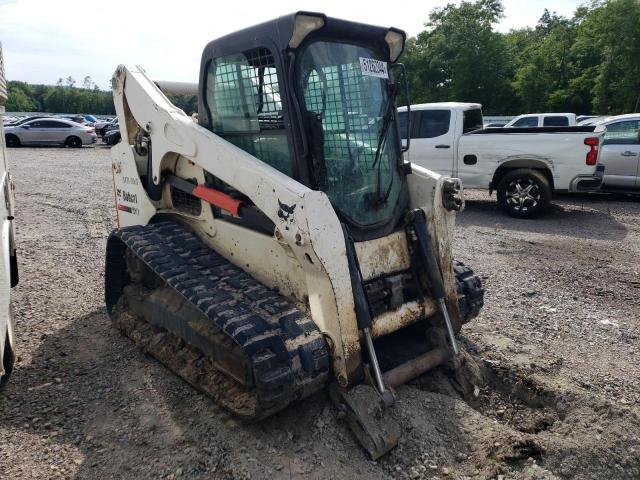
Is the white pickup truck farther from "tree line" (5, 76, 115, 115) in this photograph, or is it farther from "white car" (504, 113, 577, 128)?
"tree line" (5, 76, 115, 115)

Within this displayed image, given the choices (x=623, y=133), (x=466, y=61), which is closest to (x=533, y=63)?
(x=466, y=61)

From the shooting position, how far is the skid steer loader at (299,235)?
9.84 ft

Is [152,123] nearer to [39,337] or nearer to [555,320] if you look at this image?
[39,337]

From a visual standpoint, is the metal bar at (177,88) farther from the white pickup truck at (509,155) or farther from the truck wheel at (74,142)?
the truck wheel at (74,142)

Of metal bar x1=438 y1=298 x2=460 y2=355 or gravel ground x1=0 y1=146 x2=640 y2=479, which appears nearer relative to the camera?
gravel ground x1=0 y1=146 x2=640 y2=479

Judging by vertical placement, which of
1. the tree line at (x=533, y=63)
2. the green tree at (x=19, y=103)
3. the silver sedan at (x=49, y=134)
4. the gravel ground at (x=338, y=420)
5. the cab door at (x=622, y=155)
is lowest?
the gravel ground at (x=338, y=420)

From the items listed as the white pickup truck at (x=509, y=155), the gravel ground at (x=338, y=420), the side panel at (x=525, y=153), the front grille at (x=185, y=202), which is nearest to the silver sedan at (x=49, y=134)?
the white pickup truck at (x=509, y=155)

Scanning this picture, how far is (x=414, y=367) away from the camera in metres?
3.39

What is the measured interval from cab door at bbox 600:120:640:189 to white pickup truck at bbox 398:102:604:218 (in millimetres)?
1287

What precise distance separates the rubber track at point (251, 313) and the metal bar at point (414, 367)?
49 centimetres

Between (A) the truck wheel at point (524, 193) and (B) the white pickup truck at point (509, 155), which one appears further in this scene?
(A) the truck wheel at point (524, 193)

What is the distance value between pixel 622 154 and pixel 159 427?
10.7 m

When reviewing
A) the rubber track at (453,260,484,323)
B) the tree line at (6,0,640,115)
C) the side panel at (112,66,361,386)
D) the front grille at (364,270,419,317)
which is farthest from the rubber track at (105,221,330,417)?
the tree line at (6,0,640,115)

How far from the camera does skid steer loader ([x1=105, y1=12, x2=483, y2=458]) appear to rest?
3.00 m
